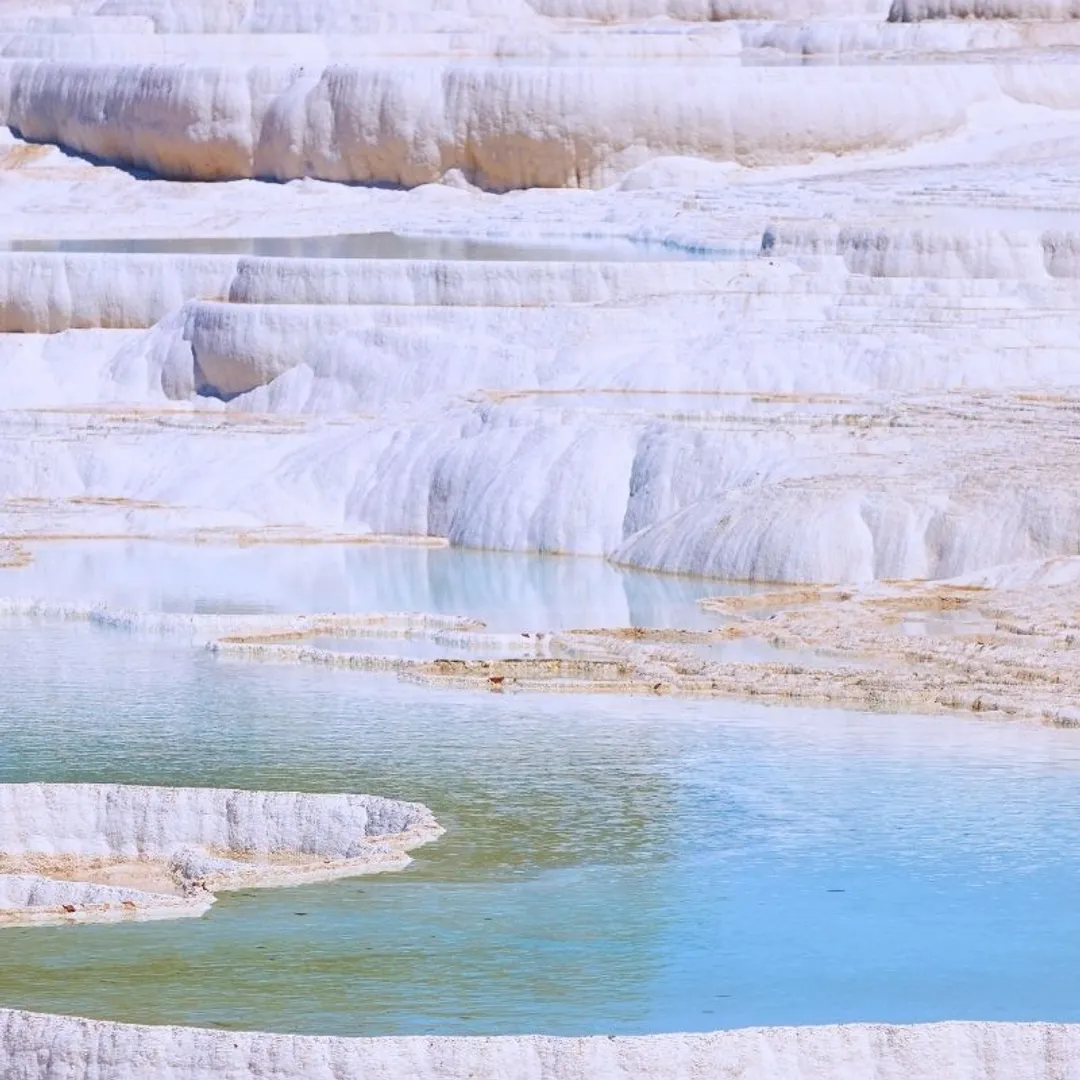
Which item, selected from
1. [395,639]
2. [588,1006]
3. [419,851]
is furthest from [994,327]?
[588,1006]

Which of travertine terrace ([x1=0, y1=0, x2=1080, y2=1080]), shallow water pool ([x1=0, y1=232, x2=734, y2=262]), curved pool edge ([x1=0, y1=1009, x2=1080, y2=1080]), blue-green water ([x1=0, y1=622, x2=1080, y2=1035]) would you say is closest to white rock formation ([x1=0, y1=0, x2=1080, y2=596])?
travertine terrace ([x1=0, y1=0, x2=1080, y2=1080])

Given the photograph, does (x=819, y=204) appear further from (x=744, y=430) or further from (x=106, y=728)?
(x=106, y=728)

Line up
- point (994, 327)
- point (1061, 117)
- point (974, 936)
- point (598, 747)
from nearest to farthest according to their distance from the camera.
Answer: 1. point (974, 936)
2. point (598, 747)
3. point (994, 327)
4. point (1061, 117)

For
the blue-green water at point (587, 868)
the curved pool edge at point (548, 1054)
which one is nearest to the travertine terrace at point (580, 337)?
the curved pool edge at point (548, 1054)

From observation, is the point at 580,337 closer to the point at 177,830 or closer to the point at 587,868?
the point at 177,830

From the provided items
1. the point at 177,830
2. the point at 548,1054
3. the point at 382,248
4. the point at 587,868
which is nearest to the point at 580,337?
the point at 382,248

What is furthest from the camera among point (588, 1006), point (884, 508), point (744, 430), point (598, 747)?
point (744, 430)

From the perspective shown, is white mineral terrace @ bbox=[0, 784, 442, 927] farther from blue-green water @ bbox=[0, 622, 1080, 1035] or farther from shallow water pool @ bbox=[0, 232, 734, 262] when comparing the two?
shallow water pool @ bbox=[0, 232, 734, 262]
